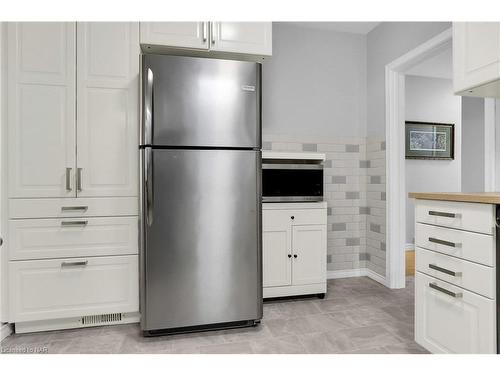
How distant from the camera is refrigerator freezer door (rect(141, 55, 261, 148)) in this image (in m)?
1.88

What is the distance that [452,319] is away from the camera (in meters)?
1.49

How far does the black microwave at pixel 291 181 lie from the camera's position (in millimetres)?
2580

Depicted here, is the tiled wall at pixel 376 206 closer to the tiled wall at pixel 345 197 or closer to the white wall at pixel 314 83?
the tiled wall at pixel 345 197

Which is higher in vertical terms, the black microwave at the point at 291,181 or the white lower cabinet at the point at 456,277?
the black microwave at the point at 291,181

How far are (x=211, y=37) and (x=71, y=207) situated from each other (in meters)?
1.49

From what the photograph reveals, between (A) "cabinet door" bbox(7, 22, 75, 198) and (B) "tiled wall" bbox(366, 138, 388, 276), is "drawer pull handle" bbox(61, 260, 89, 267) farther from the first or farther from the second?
(B) "tiled wall" bbox(366, 138, 388, 276)

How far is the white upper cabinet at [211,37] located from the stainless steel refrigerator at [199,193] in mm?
312

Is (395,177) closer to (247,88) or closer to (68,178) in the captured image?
(247,88)

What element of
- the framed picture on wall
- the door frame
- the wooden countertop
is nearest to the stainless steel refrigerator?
the wooden countertop

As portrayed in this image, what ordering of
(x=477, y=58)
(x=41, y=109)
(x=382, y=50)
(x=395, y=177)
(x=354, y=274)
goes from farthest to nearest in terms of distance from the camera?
(x=354, y=274) → (x=382, y=50) → (x=395, y=177) → (x=41, y=109) → (x=477, y=58)

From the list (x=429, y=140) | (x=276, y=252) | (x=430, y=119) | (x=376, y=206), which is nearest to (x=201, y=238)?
(x=276, y=252)

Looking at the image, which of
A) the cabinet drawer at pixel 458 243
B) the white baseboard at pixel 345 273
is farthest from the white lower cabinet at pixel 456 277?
the white baseboard at pixel 345 273

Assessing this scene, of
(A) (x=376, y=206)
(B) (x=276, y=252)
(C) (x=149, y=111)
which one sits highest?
(C) (x=149, y=111)
